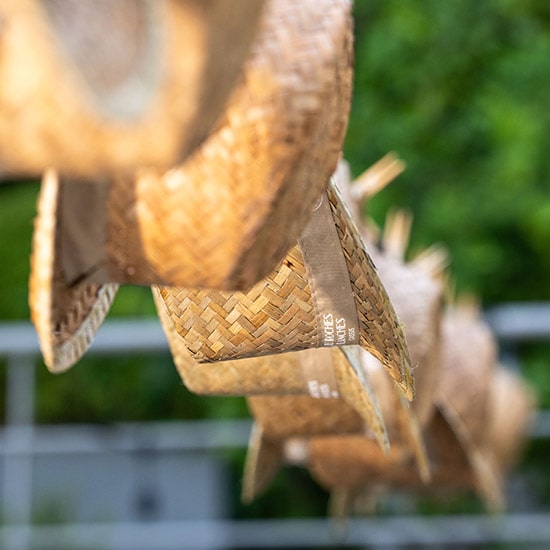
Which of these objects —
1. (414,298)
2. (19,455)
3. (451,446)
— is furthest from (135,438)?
(414,298)

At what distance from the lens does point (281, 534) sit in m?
3.92

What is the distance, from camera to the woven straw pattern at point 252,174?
47cm

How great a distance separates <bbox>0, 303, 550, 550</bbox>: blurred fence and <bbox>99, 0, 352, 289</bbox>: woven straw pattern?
2.73 metres

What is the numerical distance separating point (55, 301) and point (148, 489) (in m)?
3.66

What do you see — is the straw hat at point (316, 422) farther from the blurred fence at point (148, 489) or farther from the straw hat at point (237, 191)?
the blurred fence at point (148, 489)

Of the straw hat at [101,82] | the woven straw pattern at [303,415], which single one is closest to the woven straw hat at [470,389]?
the woven straw pattern at [303,415]

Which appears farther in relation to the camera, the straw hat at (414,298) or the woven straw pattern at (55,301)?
the straw hat at (414,298)

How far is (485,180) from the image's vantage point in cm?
455

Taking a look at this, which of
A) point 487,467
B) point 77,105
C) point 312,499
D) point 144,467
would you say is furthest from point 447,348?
point 312,499

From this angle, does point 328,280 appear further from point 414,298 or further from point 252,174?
point 414,298

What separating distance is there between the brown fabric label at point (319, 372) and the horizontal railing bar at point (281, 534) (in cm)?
244

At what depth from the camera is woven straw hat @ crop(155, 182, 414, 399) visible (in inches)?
24.7

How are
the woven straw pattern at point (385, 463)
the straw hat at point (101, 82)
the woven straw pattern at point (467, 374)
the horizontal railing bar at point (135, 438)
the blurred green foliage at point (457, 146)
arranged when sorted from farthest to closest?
the blurred green foliage at point (457, 146)
the horizontal railing bar at point (135, 438)
the woven straw pattern at point (467, 374)
the woven straw pattern at point (385, 463)
the straw hat at point (101, 82)

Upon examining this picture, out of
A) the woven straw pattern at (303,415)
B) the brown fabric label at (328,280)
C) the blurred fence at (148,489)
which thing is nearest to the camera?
the brown fabric label at (328,280)
